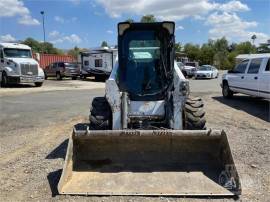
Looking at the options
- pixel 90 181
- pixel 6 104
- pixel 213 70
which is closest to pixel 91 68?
pixel 213 70

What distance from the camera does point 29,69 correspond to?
24.9 m

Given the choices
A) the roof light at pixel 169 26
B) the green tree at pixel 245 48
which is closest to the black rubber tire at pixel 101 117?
the roof light at pixel 169 26

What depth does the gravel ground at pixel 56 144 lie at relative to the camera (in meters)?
5.62

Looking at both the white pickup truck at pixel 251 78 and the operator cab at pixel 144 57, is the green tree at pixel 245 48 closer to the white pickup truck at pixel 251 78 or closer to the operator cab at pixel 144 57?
the white pickup truck at pixel 251 78

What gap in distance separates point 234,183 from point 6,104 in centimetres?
1223

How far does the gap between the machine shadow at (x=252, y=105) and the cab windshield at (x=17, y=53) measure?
15015 millimetres

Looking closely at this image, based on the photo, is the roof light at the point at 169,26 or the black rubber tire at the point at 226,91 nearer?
the roof light at the point at 169,26

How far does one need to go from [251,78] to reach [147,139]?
29.8 ft

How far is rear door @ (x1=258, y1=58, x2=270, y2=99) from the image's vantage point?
12812 mm

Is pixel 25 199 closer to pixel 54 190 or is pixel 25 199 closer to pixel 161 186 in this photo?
pixel 54 190

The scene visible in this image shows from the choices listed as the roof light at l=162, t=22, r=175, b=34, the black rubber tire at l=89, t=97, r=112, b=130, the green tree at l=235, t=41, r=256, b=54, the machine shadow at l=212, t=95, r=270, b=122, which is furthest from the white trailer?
the green tree at l=235, t=41, r=256, b=54

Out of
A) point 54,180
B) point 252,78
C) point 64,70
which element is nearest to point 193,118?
point 54,180

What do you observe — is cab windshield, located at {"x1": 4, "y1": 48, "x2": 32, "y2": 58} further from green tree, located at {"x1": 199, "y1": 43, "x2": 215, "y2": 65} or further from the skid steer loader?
green tree, located at {"x1": 199, "y1": 43, "x2": 215, "y2": 65}

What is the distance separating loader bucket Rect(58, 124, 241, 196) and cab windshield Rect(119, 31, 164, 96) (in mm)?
1801
